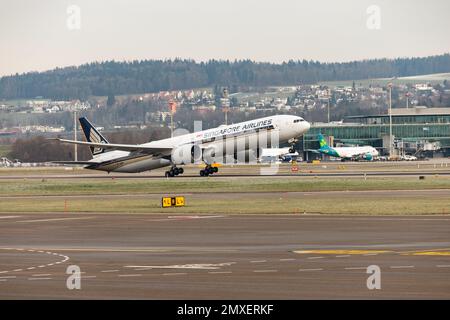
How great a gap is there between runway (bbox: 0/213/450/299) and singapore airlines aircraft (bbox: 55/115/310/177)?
1836 inches

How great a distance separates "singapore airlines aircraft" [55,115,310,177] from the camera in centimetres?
10169

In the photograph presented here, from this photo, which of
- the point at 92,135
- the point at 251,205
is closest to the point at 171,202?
the point at 251,205

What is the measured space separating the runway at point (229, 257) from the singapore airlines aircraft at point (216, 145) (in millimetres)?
46629

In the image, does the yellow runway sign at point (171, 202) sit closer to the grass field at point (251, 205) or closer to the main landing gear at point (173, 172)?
the grass field at point (251, 205)

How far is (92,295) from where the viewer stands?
83.9 feet

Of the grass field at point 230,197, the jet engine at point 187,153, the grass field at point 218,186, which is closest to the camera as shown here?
the grass field at point 230,197

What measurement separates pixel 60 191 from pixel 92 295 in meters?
65.9

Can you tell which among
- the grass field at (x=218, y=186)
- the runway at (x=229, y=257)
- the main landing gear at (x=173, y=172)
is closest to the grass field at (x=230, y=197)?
the grass field at (x=218, y=186)

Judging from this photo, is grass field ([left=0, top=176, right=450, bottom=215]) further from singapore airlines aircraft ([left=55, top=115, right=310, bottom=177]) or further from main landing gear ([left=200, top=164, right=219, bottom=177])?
main landing gear ([left=200, top=164, right=219, bottom=177])

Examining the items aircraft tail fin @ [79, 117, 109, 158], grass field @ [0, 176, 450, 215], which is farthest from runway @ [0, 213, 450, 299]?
aircraft tail fin @ [79, 117, 109, 158]

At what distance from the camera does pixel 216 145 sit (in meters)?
102

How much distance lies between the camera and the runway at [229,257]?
26203 millimetres

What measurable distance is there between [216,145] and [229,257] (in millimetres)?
67847

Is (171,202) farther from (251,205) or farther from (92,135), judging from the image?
(92,135)
